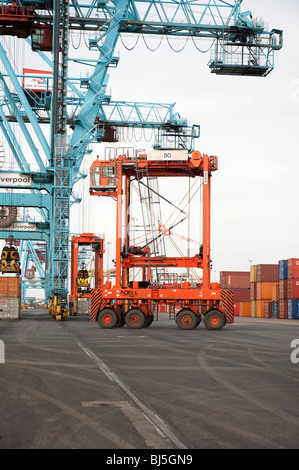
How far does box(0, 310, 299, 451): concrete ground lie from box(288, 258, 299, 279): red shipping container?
3924cm

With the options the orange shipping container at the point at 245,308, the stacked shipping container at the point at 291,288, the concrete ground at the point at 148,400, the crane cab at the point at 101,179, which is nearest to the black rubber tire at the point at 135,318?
the concrete ground at the point at 148,400

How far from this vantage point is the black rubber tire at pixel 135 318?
28.4 metres

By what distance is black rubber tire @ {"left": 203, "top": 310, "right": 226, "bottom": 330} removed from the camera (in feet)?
91.6

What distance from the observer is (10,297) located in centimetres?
4375

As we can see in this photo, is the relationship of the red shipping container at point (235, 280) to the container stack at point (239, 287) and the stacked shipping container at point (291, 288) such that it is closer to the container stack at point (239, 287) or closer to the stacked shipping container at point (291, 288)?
the container stack at point (239, 287)

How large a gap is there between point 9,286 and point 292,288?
2328 cm

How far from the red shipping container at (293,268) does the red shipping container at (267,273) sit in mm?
9067

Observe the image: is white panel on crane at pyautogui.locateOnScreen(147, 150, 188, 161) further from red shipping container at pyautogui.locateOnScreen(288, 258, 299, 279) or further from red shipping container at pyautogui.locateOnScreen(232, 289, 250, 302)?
red shipping container at pyautogui.locateOnScreen(232, 289, 250, 302)

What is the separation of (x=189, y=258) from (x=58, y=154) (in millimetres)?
17009

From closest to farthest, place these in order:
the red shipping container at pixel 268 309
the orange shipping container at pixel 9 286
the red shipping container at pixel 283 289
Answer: the orange shipping container at pixel 9 286
the red shipping container at pixel 283 289
the red shipping container at pixel 268 309

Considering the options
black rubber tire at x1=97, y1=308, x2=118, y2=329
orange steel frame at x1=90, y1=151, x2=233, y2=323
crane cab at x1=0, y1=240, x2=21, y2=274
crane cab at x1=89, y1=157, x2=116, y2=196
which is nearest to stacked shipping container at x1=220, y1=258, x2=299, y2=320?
crane cab at x1=89, y1=157, x2=116, y2=196

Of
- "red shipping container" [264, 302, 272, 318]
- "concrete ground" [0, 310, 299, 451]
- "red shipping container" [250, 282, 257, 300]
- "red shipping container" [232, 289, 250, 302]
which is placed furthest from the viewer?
"red shipping container" [232, 289, 250, 302]

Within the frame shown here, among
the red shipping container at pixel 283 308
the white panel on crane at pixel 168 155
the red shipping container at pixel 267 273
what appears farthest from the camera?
the red shipping container at pixel 267 273
